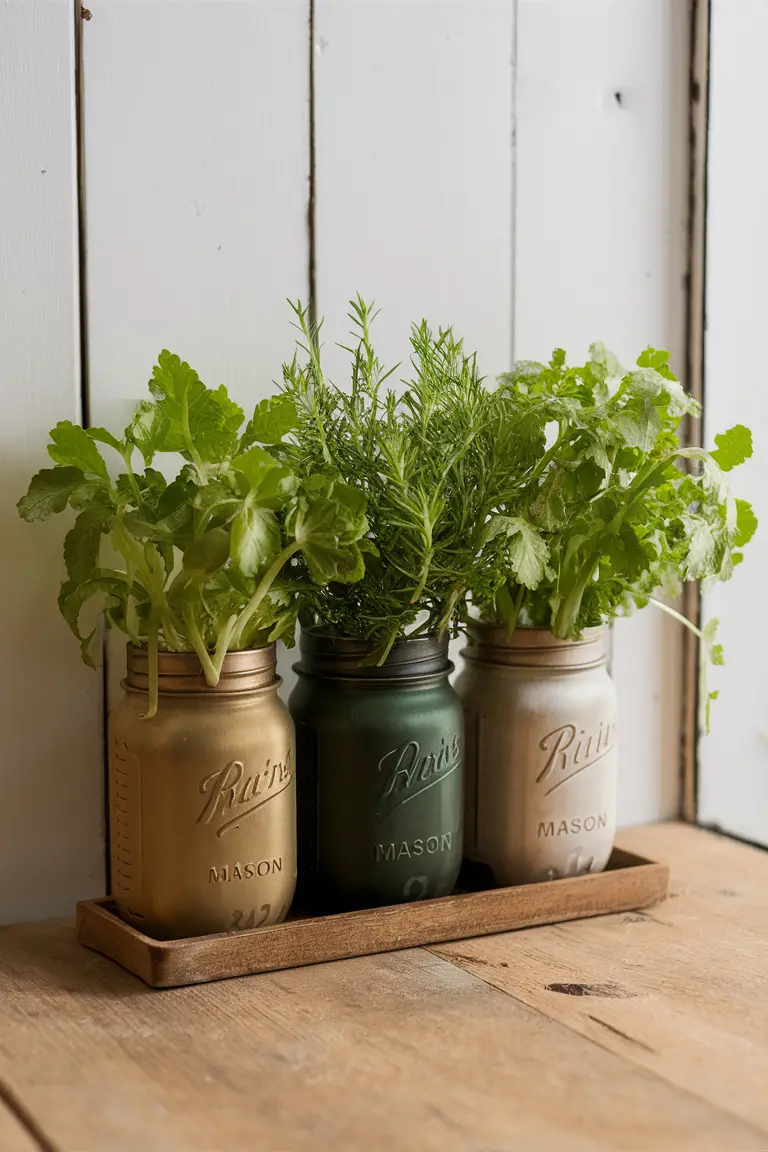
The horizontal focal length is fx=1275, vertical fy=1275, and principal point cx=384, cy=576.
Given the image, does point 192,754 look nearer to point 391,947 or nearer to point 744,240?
point 391,947

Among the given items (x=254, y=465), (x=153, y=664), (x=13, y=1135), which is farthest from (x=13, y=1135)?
(x=254, y=465)

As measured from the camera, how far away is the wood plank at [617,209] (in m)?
1.04

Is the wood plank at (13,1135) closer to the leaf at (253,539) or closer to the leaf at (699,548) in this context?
the leaf at (253,539)

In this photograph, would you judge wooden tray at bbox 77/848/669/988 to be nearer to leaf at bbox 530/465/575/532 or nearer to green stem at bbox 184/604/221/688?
green stem at bbox 184/604/221/688

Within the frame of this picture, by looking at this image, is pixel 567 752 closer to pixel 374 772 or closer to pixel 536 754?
pixel 536 754

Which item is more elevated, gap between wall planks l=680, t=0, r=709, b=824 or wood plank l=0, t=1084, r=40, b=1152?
gap between wall planks l=680, t=0, r=709, b=824

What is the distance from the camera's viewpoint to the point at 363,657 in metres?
0.82

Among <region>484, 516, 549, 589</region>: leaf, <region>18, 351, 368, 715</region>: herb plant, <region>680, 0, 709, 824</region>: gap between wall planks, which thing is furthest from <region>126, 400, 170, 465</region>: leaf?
<region>680, 0, 709, 824</region>: gap between wall planks

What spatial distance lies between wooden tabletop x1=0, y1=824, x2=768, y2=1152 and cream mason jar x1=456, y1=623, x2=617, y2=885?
0.06 meters

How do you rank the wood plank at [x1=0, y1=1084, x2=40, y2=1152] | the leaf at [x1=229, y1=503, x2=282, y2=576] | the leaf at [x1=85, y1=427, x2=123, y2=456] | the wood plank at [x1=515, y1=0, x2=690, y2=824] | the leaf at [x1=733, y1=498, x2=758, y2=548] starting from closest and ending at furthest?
the wood plank at [x1=0, y1=1084, x2=40, y2=1152] < the leaf at [x1=229, y1=503, x2=282, y2=576] < the leaf at [x1=85, y1=427, x2=123, y2=456] < the leaf at [x1=733, y1=498, x2=758, y2=548] < the wood plank at [x1=515, y1=0, x2=690, y2=824]

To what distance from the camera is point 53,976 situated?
0.78 metres

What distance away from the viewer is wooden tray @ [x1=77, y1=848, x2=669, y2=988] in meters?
0.76

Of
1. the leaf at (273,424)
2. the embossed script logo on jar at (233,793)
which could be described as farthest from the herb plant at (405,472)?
the embossed script logo on jar at (233,793)

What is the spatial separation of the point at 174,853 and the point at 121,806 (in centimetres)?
5
